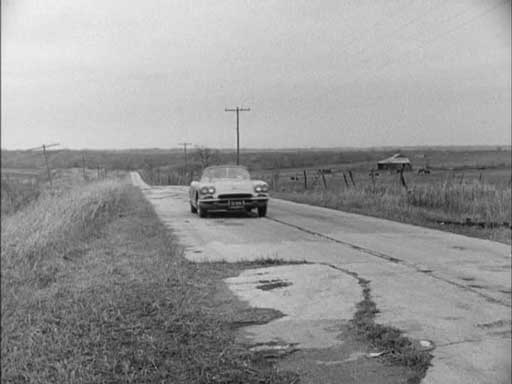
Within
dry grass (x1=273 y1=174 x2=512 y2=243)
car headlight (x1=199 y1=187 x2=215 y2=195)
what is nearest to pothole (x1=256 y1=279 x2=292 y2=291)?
dry grass (x1=273 y1=174 x2=512 y2=243)

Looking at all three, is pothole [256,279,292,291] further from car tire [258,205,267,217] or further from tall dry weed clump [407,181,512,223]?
car tire [258,205,267,217]

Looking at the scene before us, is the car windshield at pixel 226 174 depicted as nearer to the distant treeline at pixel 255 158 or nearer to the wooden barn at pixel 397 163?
the distant treeline at pixel 255 158

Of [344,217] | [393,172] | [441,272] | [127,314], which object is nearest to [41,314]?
[127,314]

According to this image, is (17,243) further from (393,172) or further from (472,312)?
(393,172)

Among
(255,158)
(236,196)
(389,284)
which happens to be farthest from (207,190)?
(389,284)

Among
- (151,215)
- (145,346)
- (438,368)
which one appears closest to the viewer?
(438,368)

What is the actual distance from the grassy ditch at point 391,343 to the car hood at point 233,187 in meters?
10.4

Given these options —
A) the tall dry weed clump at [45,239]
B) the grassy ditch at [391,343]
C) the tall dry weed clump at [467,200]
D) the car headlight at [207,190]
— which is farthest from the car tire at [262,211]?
the grassy ditch at [391,343]

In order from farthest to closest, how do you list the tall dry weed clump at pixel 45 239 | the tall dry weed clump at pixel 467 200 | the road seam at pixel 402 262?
1. the tall dry weed clump at pixel 467 200
2. the tall dry weed clump at pixel 45 239
3. the road seam at pixel 402 262

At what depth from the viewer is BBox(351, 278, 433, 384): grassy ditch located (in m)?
4.47

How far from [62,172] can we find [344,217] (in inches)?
1032

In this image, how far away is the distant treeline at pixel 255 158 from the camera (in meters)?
16.9

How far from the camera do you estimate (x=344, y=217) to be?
16.7 meters

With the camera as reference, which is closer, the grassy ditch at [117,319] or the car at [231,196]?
the grassy ditch at [117,319]
